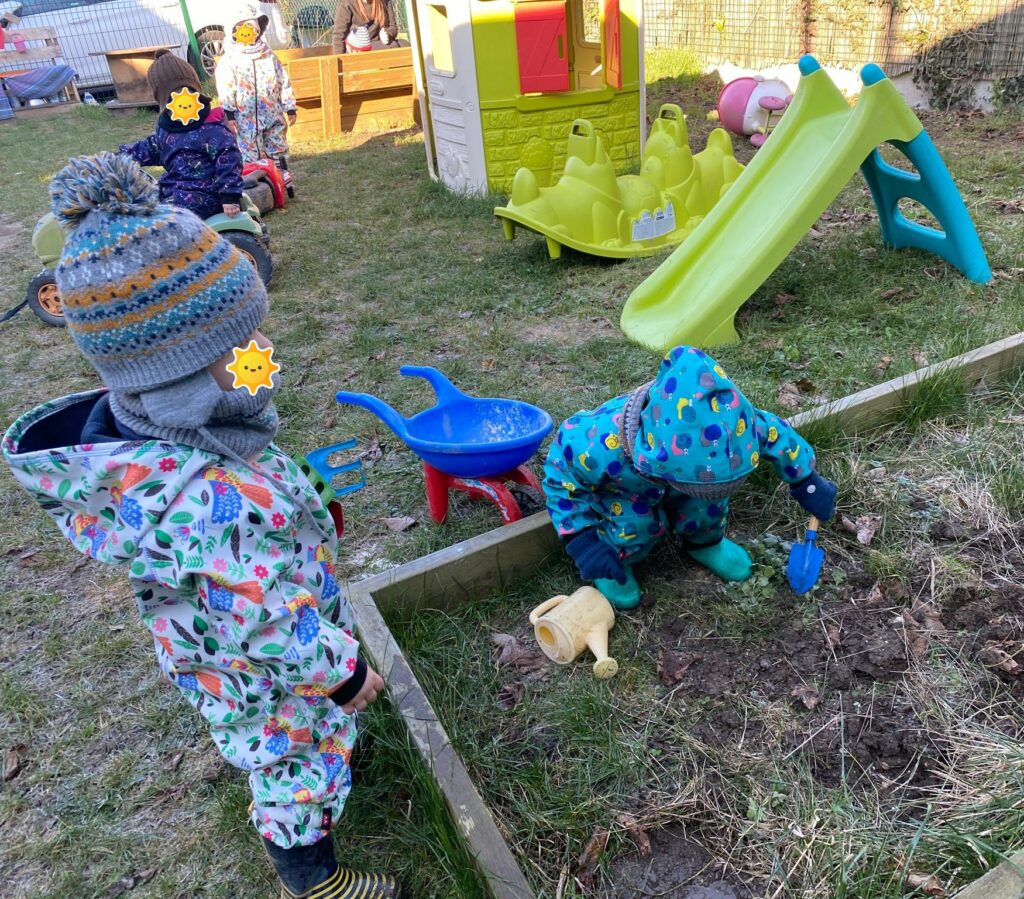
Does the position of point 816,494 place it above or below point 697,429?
below

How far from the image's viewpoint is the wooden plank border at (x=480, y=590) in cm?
153

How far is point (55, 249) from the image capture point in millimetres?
4766

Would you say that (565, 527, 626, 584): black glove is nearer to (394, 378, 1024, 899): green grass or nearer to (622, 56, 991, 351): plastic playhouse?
(394, 378, 1024, 899): green grass

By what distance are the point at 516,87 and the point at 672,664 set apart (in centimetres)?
531

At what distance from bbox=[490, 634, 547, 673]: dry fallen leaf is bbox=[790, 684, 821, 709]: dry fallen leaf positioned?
0.64m

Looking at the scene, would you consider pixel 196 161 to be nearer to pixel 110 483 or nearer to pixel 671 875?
pixel 110 483

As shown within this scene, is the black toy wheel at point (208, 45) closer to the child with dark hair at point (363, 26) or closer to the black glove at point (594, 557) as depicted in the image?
the child with dark hair at point (363, 26)

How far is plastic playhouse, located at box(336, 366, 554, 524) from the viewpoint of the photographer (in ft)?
8.16

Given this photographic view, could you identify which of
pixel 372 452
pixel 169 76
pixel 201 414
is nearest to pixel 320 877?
pixel 201 414

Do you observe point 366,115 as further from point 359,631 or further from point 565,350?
point 359,631

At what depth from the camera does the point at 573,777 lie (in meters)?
1.85

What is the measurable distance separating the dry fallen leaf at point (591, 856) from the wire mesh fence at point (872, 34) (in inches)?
310

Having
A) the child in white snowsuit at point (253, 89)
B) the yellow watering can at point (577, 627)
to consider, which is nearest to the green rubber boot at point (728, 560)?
the yellow watering can at point (577, 627)

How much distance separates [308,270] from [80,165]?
4.45 metres
